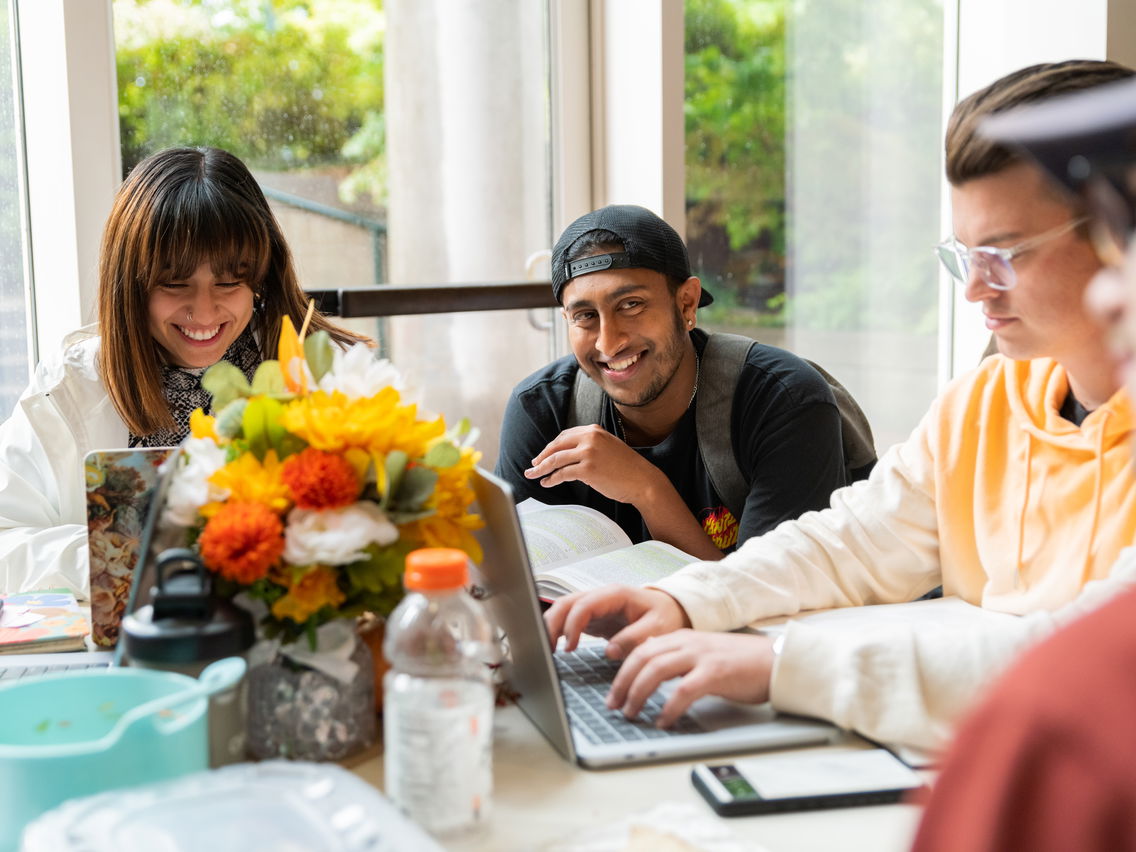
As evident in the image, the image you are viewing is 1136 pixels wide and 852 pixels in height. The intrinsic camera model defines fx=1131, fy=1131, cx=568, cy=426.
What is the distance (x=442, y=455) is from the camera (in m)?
0.92

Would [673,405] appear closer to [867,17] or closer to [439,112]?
[439,112]

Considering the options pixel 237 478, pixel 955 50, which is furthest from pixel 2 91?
pixel 955 50

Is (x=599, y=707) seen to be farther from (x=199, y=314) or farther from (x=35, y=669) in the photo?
(x=199, y=314)

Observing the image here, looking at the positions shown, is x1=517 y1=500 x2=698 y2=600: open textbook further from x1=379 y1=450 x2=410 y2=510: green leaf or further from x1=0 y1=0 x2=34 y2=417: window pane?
x1=0 y1=0 x2=34 y2=417: window pane

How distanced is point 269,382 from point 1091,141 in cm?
67

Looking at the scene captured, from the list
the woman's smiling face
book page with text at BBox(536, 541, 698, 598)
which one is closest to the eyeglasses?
book page with text at BBox(536, 541, 698, 598)

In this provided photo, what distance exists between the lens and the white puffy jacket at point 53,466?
55.6 inches

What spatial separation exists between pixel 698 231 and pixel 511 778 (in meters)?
2.09

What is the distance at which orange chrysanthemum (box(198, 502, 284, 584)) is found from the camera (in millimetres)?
851

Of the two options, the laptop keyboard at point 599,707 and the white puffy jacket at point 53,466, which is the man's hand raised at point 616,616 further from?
the white puffy jacket at point 53,466

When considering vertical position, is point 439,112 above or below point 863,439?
above

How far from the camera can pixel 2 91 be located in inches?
85.9

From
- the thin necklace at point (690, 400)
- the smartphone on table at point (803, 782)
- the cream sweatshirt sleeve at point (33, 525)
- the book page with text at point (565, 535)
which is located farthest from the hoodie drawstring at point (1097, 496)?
the cream sweatshirt sleeve at point (33, 525)

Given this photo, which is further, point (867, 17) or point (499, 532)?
point (867, 17)
